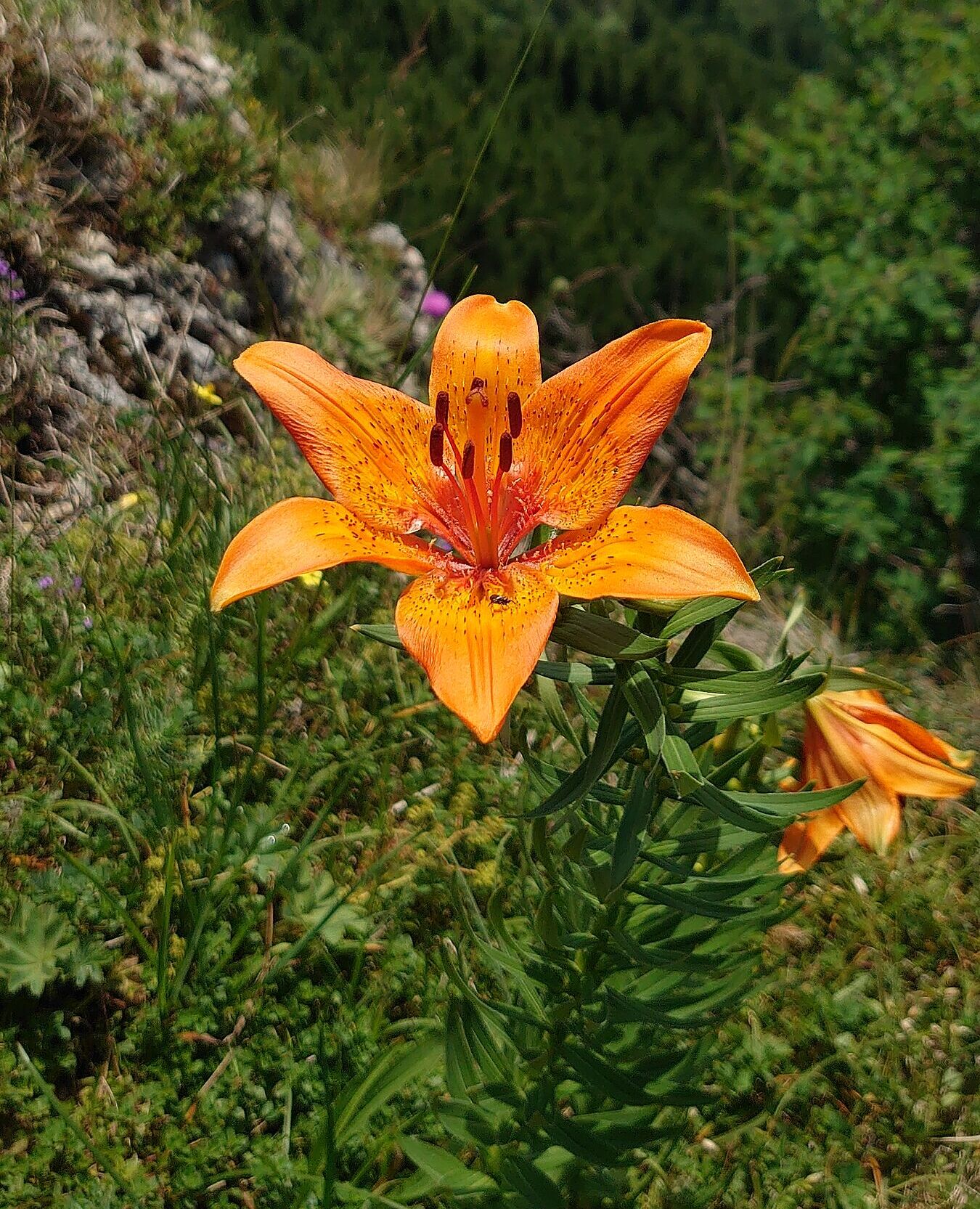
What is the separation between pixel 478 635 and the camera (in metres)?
0.96

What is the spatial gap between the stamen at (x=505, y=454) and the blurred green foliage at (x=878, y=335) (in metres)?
2.85

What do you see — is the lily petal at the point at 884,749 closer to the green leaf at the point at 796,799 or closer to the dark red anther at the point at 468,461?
the green leaf at the point at 796,799

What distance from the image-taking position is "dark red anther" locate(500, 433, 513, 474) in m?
1.09

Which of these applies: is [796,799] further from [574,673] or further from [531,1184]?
[531,1184]

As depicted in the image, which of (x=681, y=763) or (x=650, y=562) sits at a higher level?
(x=650, y=562)

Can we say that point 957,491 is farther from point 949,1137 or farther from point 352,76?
point 352,76

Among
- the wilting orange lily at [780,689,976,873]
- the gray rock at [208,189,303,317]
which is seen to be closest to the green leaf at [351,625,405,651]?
the wilting orange lily at [780,689,976,873]

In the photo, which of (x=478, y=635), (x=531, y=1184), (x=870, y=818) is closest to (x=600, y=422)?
(x=478, y=635)

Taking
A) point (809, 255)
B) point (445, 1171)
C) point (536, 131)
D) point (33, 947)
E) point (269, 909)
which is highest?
point (536, 131)

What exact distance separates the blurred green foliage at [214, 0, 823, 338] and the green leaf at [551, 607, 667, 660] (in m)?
3.72

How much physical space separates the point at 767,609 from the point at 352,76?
3.93m

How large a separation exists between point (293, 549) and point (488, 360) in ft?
1.32

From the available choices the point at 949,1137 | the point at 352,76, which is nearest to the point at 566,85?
the point at 352,76

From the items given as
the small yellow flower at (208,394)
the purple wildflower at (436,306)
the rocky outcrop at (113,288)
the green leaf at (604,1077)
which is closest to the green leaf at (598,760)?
the green leaf at (604,1077)
